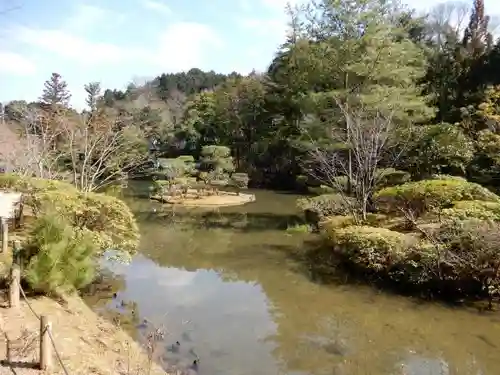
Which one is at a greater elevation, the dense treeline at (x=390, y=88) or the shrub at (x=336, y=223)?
the dense treeline at (x=390, y=88)

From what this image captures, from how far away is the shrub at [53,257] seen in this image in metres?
6.66

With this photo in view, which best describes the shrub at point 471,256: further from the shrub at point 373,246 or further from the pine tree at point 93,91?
the pine tree at point 93,91

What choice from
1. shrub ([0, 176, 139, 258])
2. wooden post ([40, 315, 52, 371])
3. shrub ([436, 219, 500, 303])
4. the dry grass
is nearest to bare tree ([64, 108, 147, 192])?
shrub ([0, 176, 139, 258])

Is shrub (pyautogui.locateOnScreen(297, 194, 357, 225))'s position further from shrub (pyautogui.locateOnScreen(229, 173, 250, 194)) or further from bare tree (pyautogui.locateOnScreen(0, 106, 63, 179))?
shrub (pyautogui.locateOnScreen(229, 173, 250, 194))

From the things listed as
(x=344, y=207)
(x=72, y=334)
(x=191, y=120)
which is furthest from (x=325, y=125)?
(x=191, y=120)

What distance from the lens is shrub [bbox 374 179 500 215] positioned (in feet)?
38.3

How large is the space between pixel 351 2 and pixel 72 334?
1511 cm

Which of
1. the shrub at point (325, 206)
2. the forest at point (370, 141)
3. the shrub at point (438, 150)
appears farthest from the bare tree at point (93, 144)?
the shrub at point (438, 150)

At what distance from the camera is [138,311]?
315 inches

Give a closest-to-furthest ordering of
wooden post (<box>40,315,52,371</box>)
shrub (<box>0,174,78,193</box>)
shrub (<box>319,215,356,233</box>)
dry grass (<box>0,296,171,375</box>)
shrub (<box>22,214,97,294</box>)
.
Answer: wooden post (<box>40,315,52,371</box>) < dry grass (<box>0,296,171,375</box>) < shrub (<box>22,214,97,294</box>) < shrub (<box>0,174,78,193</box>) < shrub (<box>319,215,356,233</box>)

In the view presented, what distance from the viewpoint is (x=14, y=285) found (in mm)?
6246

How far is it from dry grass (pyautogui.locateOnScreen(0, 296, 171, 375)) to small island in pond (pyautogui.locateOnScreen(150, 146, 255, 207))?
15.4 m

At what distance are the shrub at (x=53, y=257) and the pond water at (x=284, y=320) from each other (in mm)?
1237

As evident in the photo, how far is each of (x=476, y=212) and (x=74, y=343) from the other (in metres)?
7.39
